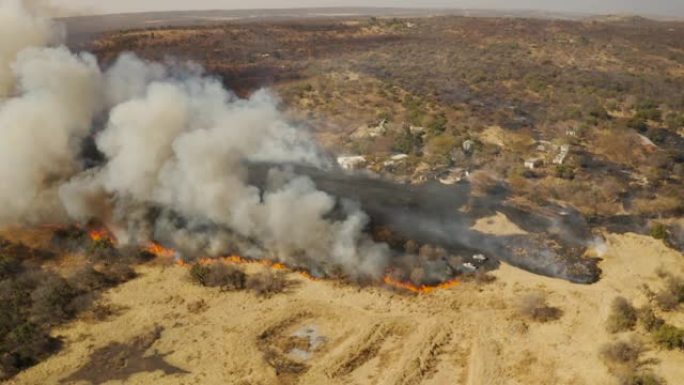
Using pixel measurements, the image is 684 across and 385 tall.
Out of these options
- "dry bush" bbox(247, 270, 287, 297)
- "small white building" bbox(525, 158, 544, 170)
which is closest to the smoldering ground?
"dry bush" bbox(247, 270, 287, 297)

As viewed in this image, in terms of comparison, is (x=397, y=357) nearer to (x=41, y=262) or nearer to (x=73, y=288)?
(x=73, y=288)

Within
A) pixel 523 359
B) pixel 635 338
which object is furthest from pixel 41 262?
pixel 635 338

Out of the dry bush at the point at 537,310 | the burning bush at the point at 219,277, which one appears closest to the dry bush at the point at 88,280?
the burning bush at the point at 219,277

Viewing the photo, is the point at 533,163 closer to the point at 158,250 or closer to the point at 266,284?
the point at 266,284

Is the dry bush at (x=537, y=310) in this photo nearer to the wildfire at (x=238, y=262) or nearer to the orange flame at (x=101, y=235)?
the wildfire at (x=238, y=262)

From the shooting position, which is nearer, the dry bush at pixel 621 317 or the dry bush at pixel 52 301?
the dry bush at pixel 621 317
